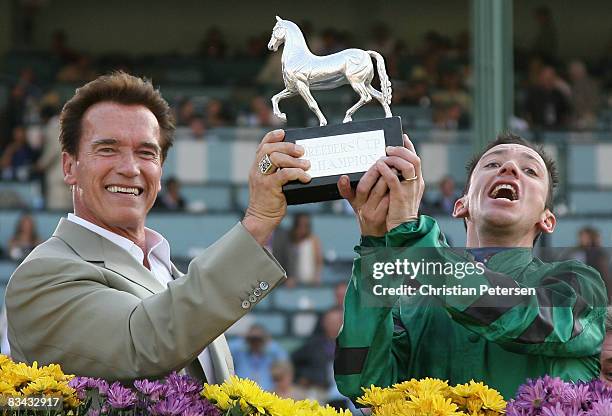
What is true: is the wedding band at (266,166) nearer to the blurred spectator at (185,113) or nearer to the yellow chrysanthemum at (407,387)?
the yellow chrysanthemum at (407,387)

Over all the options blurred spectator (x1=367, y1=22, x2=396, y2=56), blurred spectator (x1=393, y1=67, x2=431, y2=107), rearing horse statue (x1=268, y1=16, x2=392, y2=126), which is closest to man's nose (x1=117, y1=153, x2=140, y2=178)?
rearing horse statue (x1=268, y1=16, x2=392, y2=126)

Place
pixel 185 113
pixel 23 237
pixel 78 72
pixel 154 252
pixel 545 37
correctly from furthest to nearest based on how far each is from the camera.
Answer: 1. pixel 545 37
2. pixel 78 72
3. pixel 185 113
4. pixel 23 237
5. pixel 154 252

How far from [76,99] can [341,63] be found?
54 centimetres

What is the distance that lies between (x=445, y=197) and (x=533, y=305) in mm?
7265

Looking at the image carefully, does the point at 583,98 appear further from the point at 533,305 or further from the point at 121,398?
the point at 121,398

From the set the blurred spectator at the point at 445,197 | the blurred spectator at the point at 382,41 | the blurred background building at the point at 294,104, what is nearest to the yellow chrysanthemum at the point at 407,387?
the blurred background building at the point at 294,104

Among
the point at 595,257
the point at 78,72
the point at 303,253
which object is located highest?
the point at 78,72

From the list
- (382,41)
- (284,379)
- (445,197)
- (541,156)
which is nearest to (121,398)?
(541,156)

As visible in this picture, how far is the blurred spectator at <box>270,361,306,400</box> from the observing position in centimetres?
756

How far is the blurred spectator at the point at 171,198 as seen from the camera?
9.44 meters

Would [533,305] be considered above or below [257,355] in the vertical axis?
above

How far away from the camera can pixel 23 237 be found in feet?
29.5

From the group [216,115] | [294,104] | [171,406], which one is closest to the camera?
[171,406]

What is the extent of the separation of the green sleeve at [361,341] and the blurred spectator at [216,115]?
27.0ft
